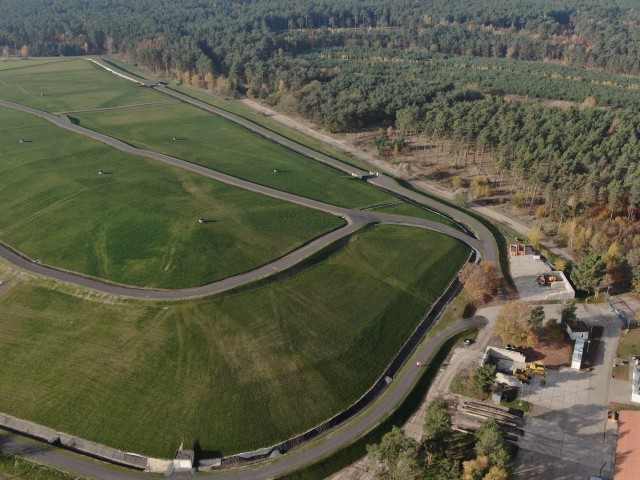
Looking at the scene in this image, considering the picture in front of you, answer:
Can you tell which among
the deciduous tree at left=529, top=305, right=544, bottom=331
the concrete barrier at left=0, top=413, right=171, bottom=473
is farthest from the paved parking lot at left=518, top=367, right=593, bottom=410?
the concrete barrier at left=0, top=413, right=171, bottom=473

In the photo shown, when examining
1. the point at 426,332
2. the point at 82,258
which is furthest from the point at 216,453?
the point at 82,258

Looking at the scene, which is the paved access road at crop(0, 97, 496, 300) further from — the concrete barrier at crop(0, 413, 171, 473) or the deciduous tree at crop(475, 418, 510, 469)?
the deciduous tree at crop(475, 418, 510, 469)

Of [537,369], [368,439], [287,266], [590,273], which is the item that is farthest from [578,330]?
[287,266]

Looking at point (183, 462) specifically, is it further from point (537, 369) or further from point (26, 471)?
point (537, 369)

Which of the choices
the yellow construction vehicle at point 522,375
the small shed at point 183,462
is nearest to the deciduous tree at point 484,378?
Answer: the yellow construction vehicle at point 522,375

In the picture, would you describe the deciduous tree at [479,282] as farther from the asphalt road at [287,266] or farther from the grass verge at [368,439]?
the grass verge at [368,439]

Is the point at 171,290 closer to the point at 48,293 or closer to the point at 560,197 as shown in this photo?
the point at 48,293
